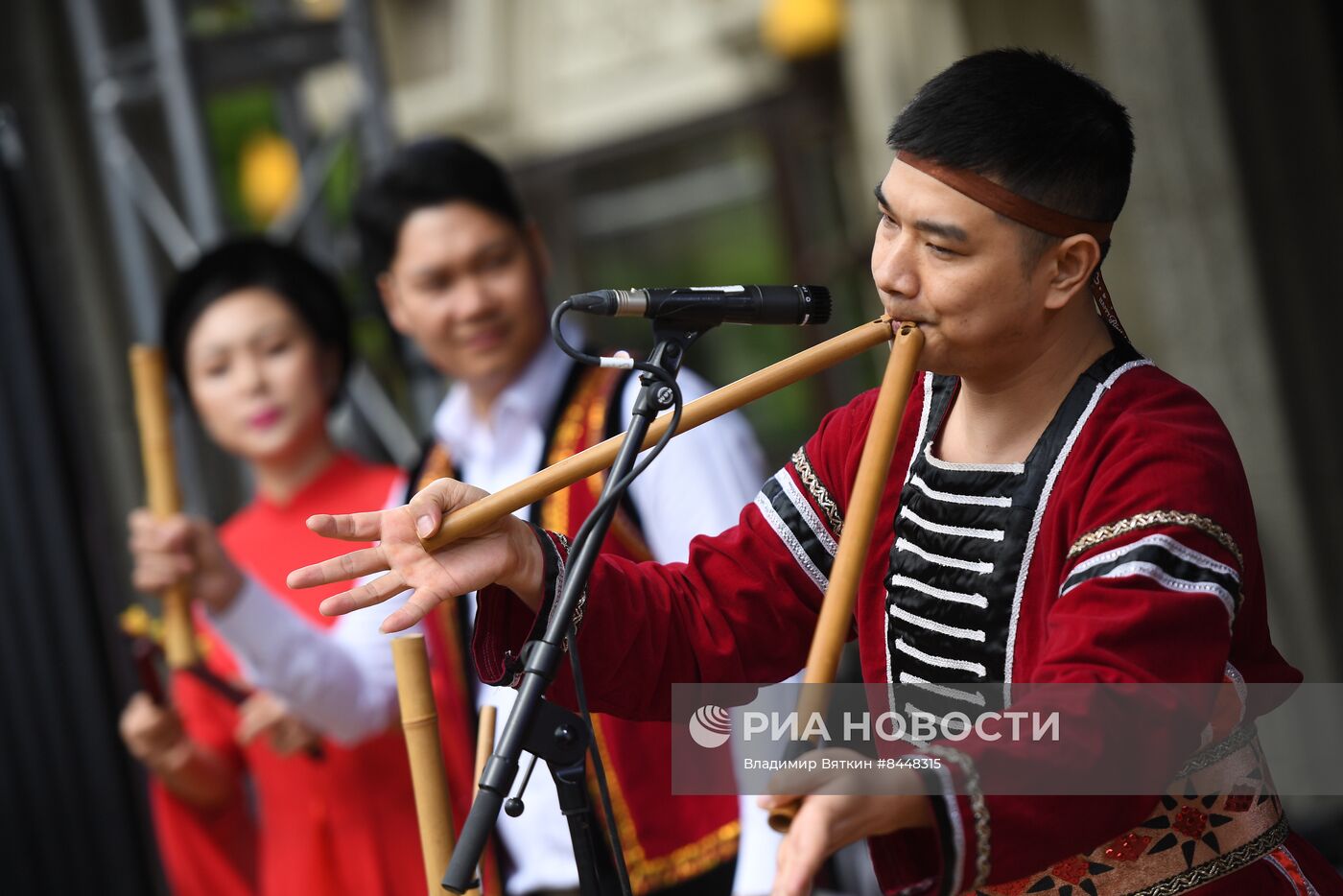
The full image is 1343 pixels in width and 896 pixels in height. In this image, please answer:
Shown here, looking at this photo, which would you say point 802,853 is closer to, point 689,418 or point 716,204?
point 689,418

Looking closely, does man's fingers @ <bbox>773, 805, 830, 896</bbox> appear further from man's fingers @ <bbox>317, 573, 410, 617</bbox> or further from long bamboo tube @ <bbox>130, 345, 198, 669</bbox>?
long bamboo tube @ <bbox>130, 345, 198, 669</bbox>

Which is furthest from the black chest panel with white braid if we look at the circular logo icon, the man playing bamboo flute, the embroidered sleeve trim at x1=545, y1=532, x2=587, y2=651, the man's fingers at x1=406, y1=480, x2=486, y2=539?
the man's fingers at x1=406, y1=480, x2=486, y2=539

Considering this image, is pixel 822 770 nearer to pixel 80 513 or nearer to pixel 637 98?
pixel 80 513

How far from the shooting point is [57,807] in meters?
3.42

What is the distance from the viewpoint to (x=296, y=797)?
2773 millimetres

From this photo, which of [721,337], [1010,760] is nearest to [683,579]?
[1010,760]

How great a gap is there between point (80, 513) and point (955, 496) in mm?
2564

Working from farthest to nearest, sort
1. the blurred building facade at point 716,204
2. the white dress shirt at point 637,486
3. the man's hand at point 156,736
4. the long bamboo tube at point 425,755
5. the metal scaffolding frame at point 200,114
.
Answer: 1. the metal scaffolding frame at point 200,114
2. the blurred building facade at point 716,204
3. the man's hand at point 156,736
4. the white dress shirt at point 637,486
5. the long bamboo tube at point 425,755

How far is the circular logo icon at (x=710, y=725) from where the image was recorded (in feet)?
5.27

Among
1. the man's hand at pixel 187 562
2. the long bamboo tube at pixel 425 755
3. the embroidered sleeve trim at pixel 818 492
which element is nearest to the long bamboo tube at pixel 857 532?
the embroidered sleeve trim at pixel 818 492

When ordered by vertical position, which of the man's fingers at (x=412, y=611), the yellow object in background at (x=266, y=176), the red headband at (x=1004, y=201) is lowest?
the man's fingers at (x=412, y=611)

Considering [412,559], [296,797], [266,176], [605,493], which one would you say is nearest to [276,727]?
[296,797]

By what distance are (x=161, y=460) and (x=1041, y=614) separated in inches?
75.8

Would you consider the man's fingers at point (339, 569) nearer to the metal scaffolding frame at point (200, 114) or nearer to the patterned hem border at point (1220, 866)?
the patterned hem border at point (1220, 866)
